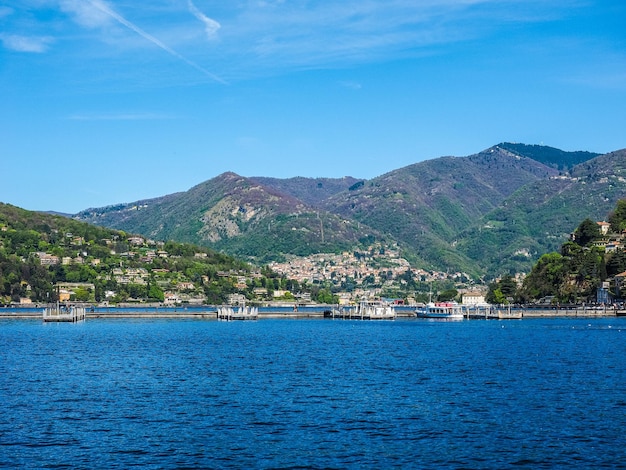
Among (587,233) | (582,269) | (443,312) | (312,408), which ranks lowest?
(312,408)

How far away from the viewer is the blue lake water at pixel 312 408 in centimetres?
3397

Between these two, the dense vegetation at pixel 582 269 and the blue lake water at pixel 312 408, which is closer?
the blue lake water at pixel 312 408

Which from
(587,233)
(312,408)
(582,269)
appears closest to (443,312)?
(582,269)

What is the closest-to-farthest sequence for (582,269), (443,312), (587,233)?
(443,312) < (582,269) < (587,233)

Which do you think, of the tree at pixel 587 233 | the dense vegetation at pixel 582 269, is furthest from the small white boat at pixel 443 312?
the tree at pixel 587 233

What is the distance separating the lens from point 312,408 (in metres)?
44.2

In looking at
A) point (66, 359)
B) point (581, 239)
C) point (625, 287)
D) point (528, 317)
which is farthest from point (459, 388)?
point (581, 239)

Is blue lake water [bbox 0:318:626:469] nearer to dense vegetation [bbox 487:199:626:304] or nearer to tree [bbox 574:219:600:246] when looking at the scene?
dense vegetation [bbox 487:199:626:304]

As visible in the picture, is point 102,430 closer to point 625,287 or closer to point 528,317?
point 528,317

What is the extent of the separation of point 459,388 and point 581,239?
505ft

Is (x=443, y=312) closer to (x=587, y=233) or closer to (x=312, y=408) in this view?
(x=587, y=233)

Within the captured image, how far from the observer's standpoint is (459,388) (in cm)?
5178

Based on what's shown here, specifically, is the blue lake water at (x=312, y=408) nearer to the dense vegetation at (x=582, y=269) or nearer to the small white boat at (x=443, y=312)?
the small white boat at (x=443, y=312)

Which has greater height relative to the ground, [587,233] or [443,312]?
[587,233]
